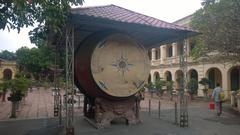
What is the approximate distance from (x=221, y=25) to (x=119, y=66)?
731 cm

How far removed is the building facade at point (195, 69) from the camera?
20344 millimetres

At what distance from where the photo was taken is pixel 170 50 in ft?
96.7

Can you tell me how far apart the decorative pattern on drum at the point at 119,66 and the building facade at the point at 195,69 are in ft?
32.0

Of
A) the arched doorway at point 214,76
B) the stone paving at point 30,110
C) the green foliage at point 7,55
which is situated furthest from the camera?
the green foliage at point 7,55

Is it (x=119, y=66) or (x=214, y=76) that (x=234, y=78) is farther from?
(x=119, y=66)

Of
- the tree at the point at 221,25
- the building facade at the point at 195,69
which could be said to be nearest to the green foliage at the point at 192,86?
the building facade at the point at 195,69

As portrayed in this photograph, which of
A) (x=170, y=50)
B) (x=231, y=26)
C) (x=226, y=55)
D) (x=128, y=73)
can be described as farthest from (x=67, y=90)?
(x=170, y=50)

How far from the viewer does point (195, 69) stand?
23641mm

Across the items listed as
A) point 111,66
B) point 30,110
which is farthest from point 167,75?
point 111,66

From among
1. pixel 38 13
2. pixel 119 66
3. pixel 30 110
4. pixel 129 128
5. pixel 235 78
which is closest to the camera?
pixel 38 13

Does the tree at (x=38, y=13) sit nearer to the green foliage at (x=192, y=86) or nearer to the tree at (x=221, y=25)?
the tree at (x=221, y=25)

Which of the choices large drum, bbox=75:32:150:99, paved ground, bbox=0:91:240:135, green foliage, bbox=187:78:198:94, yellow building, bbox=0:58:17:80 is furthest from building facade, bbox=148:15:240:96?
yellow building, bbox=0:58:17:80

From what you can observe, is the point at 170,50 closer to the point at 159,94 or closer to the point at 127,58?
the point at 159,94

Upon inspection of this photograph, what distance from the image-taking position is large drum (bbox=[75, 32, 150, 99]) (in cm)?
805
